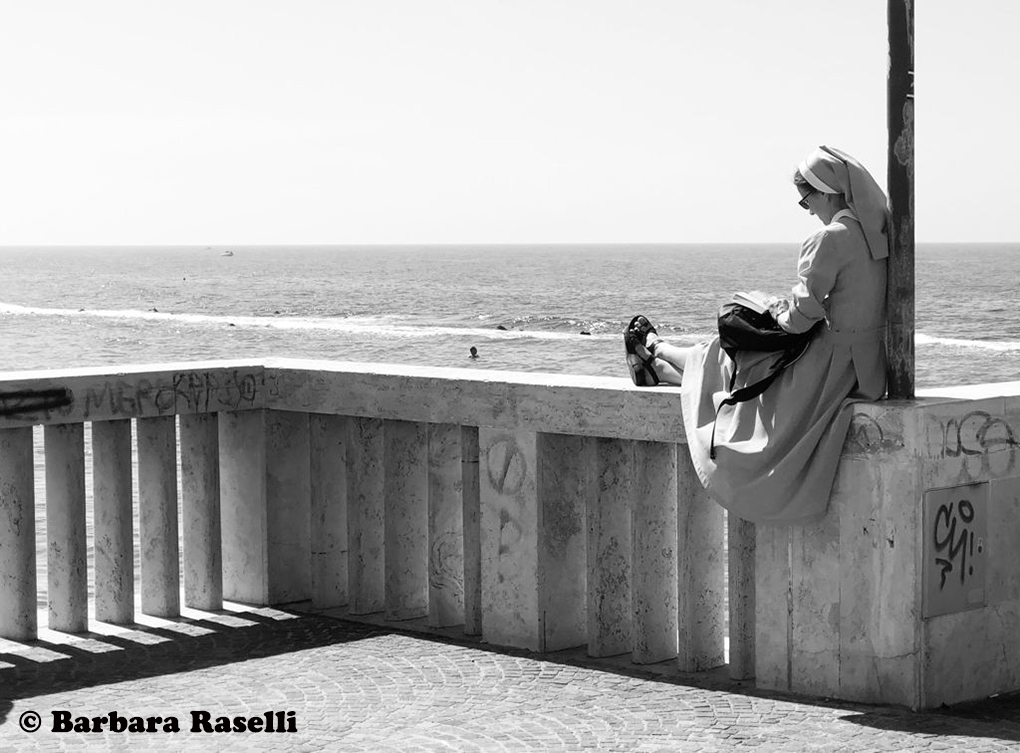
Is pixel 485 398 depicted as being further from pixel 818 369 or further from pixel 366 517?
pixel 818 369

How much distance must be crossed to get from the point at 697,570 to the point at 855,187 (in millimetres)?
1799

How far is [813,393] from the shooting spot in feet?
22.1

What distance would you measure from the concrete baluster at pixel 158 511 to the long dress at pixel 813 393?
116 inches

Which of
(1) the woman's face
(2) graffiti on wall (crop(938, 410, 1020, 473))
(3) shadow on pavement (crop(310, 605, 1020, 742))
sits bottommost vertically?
(3) shadow on pavement (crop(310, 605, 1020, 742))

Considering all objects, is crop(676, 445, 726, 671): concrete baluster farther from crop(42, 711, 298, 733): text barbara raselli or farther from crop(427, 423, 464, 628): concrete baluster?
crop(42, 711, 298, 733): text barbara raselli

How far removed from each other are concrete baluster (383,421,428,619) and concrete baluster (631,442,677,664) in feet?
4.48

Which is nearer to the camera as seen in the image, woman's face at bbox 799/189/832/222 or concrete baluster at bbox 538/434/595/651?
woman's face at bbox 799/189/832/222

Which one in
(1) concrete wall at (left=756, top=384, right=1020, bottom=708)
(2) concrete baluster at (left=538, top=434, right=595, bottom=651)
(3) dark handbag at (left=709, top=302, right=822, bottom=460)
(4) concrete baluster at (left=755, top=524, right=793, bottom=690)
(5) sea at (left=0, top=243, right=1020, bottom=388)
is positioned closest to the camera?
(1) concrete wall at (left=756, top=384, right=1020, bottom=708)

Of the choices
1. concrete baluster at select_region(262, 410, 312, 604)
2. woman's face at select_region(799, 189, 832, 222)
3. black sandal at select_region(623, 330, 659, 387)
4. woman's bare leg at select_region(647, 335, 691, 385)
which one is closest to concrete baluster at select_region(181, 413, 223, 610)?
concrete baluster at select_region(262, 410, 312, 604)

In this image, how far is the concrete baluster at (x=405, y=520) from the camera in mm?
8359

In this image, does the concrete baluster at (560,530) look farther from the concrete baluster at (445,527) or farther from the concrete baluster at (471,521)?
the concrete baluster at (445,527)

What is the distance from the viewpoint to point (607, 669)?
7.32 meters

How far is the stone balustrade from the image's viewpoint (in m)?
6.63

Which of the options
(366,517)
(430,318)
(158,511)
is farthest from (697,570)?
(430,318)
